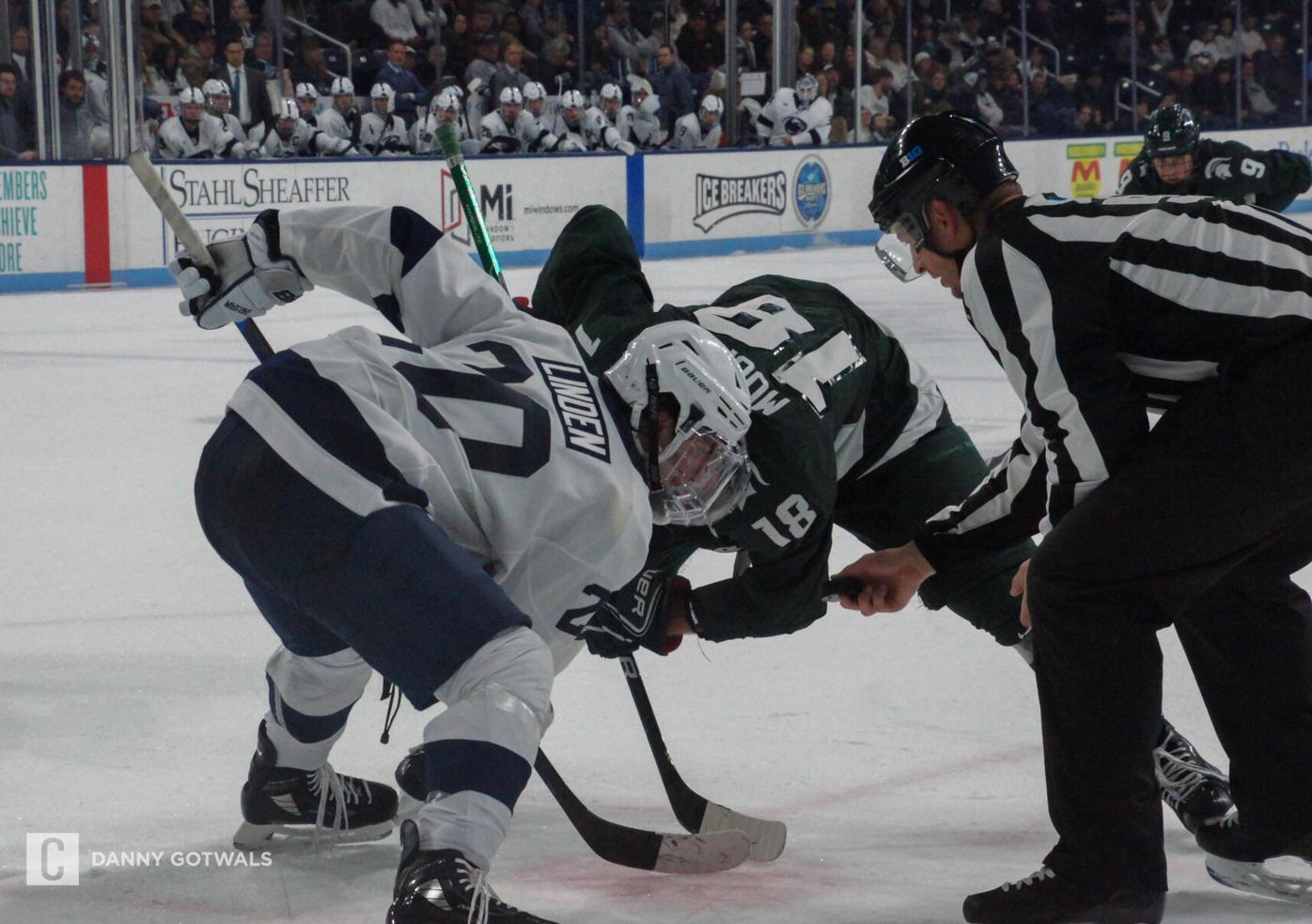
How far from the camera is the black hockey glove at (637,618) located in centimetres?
256

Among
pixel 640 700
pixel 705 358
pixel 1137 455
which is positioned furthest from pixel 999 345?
pixel 640 700

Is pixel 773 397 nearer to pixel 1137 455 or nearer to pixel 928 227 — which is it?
pixel 928 227

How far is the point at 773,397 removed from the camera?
237cm

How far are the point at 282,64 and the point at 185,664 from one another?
9.63 meters

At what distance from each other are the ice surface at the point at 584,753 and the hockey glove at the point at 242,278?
74 centimetres

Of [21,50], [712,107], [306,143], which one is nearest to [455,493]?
[21,50]

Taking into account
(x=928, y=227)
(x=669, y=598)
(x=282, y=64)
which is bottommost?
(x=669, y=598)

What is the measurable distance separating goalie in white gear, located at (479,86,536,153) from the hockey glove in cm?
1030

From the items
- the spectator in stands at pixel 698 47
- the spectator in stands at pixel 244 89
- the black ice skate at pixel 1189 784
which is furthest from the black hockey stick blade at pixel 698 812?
the spectator in stands at pixel 698 47

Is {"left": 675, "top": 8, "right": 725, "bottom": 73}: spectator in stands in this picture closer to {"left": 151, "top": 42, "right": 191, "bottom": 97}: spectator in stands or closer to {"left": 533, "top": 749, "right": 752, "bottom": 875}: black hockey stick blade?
{"left": 151, "top": 42, "right": 191, "bottom": 97}: spectator in stands

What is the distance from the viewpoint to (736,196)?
12.8 meters

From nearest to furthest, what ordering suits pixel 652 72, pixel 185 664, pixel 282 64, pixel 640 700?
pixel 640 700
pixel 185 664
pixel 282 64
pixel 652 72

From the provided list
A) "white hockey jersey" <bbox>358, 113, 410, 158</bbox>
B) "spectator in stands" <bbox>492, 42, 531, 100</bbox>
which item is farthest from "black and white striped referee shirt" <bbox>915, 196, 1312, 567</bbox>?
"spectator in stands" <bbox>492, 42, 531, 100</bbox>

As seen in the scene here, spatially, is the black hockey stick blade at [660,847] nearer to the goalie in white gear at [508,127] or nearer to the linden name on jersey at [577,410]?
the linden name on jersey at [577,410]
